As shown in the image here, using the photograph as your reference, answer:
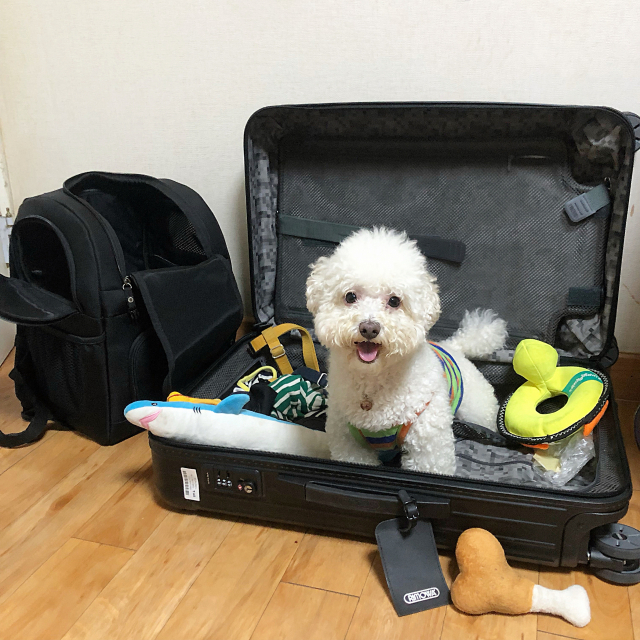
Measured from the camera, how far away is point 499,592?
778mm

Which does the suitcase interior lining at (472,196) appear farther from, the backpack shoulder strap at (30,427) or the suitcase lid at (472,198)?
the backpack shoulder strap at (30,427)

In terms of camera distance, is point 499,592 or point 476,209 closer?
point 499,592

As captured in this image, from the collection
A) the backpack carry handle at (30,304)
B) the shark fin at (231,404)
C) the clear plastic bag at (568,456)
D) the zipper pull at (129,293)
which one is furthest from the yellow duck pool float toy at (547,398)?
the backpack carry handle at (30,304)

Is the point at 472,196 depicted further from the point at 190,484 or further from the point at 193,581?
the point at 193,581

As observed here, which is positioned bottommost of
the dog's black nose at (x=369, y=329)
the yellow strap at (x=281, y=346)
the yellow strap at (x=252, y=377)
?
the yellow strap at (x=252, y=377)

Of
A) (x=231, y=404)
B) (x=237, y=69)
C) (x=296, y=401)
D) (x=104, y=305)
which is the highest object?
(x=237, y=69)

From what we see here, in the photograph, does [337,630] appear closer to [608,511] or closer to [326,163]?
[608,511]

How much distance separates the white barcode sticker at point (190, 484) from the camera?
963 millimetres

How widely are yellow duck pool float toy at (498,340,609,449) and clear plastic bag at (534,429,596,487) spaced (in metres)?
0.02

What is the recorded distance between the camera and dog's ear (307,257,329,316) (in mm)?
896

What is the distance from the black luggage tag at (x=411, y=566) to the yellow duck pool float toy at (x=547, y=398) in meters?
0.33

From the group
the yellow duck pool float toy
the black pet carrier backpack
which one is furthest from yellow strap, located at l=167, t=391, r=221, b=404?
the yellow duck pool float toy

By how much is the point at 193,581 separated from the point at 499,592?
1.60ft

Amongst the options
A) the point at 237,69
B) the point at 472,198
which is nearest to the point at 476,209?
the point at 472,198
